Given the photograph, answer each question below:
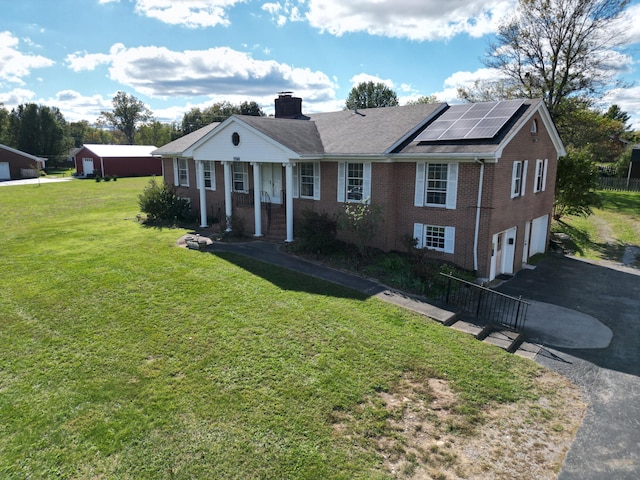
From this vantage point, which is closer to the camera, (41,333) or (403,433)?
(403,433)

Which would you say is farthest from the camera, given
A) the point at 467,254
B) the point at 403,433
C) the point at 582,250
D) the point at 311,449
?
the point at 582,250

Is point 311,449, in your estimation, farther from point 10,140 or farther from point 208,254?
point 10,140

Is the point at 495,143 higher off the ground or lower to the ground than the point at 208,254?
higher

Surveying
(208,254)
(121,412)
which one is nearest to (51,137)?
(208,254)

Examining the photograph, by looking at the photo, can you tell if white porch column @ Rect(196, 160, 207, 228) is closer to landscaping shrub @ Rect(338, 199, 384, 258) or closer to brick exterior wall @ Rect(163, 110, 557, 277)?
brick exterior wall @ Rect(163, 110, 557, 277)

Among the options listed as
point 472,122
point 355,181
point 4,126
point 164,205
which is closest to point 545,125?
point 472,122

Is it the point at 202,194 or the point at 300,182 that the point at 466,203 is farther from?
the point at 202,194

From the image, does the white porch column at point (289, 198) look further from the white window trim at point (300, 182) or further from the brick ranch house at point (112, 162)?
the brick ranch house at point (112, 162)
